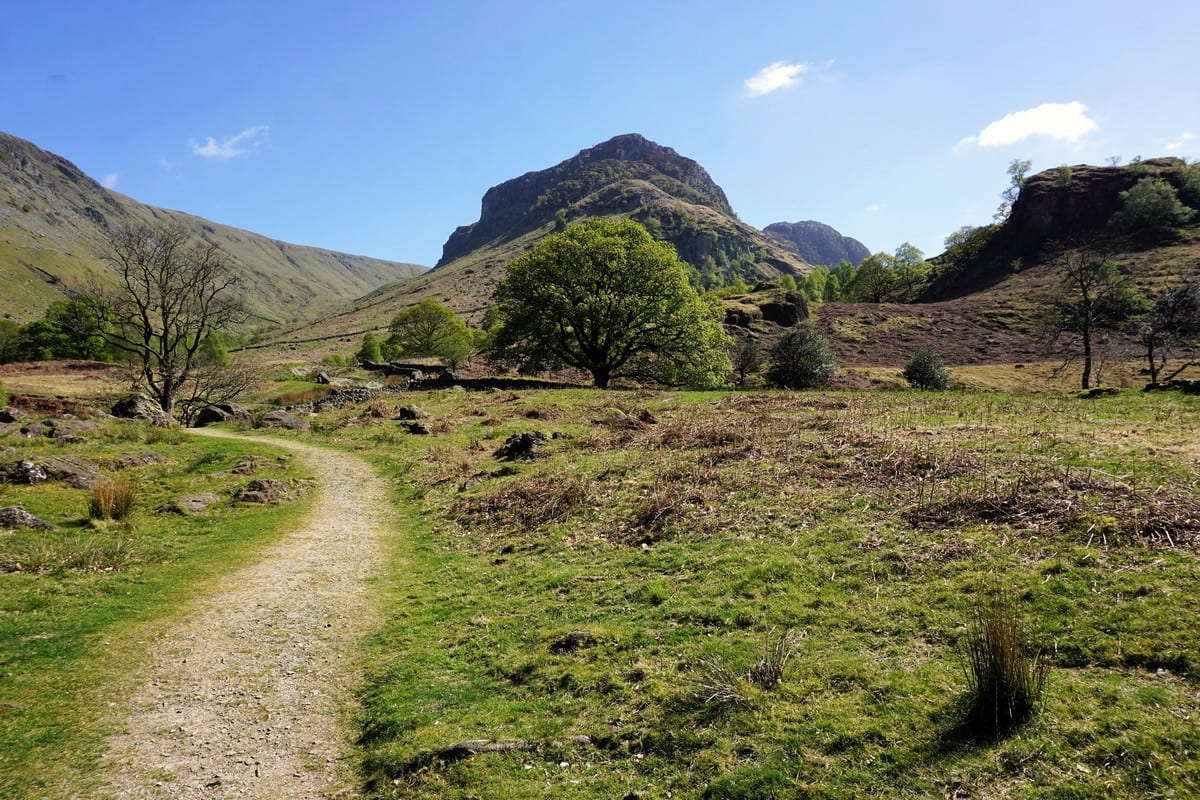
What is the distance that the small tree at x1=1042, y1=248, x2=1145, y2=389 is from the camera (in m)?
35.0

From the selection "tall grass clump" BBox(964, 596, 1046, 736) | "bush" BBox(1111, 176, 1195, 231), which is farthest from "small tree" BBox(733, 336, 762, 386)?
"bush" BBox(1111, 176, 1195, 231)

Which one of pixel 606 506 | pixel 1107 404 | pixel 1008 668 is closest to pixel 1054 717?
pixel 1008 668

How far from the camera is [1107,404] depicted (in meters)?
19.5

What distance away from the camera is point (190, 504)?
16109mm

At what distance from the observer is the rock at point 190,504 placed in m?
15.8

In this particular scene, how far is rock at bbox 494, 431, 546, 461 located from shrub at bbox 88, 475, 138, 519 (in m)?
11.5

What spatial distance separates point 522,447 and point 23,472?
15508 millimetres

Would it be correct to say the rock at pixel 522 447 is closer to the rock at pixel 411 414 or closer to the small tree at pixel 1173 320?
the rock at pixel 411 414

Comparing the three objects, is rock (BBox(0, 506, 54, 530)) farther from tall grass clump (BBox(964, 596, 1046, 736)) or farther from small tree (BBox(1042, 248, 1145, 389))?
small tree (BBox(1042, 248, 1145, 389))

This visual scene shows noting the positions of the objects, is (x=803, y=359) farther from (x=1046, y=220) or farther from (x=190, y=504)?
(x=1046, y=220)

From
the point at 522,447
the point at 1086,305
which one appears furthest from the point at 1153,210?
the point at 522,447

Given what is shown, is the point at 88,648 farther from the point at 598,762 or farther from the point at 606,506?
the point at 606,506

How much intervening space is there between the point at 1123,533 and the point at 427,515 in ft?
54.2

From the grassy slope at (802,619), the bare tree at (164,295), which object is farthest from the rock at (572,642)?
the bare tree at (164,295)
